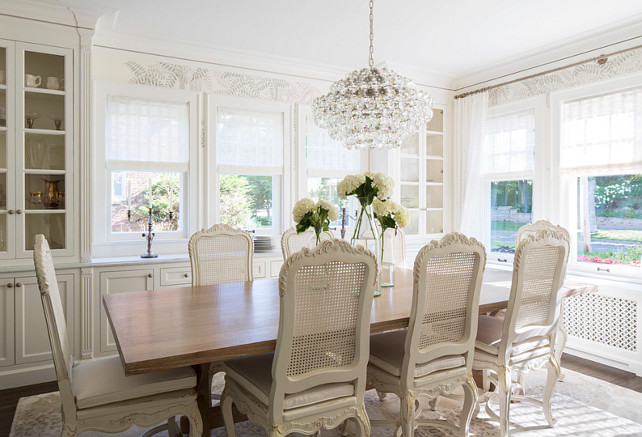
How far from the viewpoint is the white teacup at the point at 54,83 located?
3.45 metres

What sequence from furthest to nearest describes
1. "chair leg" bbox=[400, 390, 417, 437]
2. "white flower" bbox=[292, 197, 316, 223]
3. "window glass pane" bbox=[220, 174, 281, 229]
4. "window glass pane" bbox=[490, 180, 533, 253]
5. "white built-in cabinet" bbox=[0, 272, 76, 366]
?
"window glass pane" bbox=[490, 180, 533, 253] < "window glass pane" bbox=[220, 174, 281, 229] < "white built-in cabinet" bbox=[0, 272, 76, 366] < "white flower" bbox=[292, 197, 316, 223] < "chair leg" bbox=[400, 390, 417, 437]

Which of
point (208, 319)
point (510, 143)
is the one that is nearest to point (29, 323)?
point (208, 319)

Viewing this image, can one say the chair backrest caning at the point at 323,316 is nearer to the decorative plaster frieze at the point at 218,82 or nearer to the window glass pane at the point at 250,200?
the window glass pane at the point at 250,200

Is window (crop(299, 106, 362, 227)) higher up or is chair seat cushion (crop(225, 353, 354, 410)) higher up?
window (crop(299, 106, 362, 227))

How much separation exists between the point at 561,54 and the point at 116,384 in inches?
173

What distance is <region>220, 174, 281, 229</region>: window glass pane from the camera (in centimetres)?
454

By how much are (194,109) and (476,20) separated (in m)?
2.53

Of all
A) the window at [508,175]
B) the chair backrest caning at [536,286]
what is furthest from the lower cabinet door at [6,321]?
the window at [508,175]

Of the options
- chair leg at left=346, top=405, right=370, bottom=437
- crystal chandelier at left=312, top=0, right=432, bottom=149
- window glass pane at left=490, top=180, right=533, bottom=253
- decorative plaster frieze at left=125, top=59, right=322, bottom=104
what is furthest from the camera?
window glass pane at left=490, top=180, right=533, bottom=253

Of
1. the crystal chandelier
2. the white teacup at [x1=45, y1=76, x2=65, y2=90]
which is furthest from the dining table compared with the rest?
the white teacup at [x1=45, y1=76, x2=65, y2=90]

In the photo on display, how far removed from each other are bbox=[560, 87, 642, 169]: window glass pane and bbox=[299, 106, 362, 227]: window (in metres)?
2.09

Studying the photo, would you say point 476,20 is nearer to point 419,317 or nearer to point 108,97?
point 419,317

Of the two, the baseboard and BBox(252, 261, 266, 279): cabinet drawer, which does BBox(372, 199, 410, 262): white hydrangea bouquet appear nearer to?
BBox(252, 261, 266, 279): cabinet drawer

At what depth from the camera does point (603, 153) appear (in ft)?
12.9
